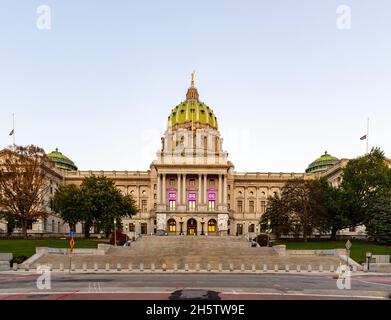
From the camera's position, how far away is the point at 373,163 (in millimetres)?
75250

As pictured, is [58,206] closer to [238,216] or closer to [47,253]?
[47,253]

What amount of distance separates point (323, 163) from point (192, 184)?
4726cm

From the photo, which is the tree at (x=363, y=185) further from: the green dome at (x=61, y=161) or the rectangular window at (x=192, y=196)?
the green dome at (x=61, y=161)

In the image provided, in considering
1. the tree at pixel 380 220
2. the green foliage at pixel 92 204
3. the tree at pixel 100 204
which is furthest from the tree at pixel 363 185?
the green foliage at pixel 92 204

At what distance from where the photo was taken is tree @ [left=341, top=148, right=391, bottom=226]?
7275cm

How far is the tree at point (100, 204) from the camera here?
7350 cm

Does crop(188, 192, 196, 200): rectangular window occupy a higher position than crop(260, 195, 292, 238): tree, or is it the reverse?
crop(188, 192, 196, 200): rectangular window

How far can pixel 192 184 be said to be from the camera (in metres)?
113

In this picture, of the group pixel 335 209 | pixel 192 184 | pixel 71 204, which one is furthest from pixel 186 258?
pixel 192 184

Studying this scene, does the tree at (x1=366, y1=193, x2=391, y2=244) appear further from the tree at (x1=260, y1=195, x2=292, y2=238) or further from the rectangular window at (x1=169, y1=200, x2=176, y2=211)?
the rectangular window at (x1=169, y1=200, x2=176, y2=211)

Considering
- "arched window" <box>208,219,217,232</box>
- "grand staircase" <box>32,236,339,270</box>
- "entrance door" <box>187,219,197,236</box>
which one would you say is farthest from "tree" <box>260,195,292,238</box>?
"entrance door" <box>187,219,197,236</box>

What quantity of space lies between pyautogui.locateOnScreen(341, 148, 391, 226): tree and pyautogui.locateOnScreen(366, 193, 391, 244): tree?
3.41m
